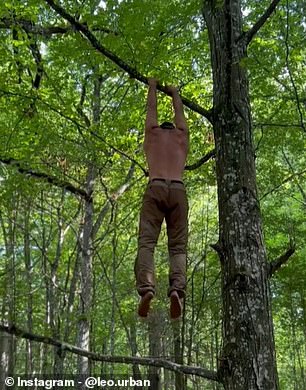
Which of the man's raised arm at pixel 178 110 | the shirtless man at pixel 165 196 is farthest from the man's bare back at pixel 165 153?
the man's raised arm at pixel 178 110

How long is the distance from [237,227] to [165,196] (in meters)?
0.64

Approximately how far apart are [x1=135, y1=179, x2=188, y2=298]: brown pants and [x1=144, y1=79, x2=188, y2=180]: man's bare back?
106mm

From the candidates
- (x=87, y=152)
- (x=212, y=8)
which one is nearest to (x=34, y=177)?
(x=87, y=152)

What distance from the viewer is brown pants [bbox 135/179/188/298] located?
3.50 metres

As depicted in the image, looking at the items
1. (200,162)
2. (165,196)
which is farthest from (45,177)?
(165,196)

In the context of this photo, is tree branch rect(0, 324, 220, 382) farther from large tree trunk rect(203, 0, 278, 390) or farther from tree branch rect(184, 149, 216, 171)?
tree branch rect(184, 149, 216, 171)

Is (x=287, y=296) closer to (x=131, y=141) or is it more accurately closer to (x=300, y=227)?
(x=300, y=227)

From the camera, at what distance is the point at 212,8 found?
421 centimetres

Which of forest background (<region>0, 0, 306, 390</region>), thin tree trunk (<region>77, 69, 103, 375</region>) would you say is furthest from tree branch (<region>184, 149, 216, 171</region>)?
thin tree trunk (<region>77, 69, 103, 375</region>)

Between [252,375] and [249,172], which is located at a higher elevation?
[249,172]

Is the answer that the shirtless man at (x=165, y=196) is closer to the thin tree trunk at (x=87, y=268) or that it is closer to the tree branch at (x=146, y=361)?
the tree branch at (x=146, y=361)

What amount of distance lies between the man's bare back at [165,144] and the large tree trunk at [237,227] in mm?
309

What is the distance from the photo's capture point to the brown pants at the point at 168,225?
3.50m

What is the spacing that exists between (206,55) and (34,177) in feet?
13.1
